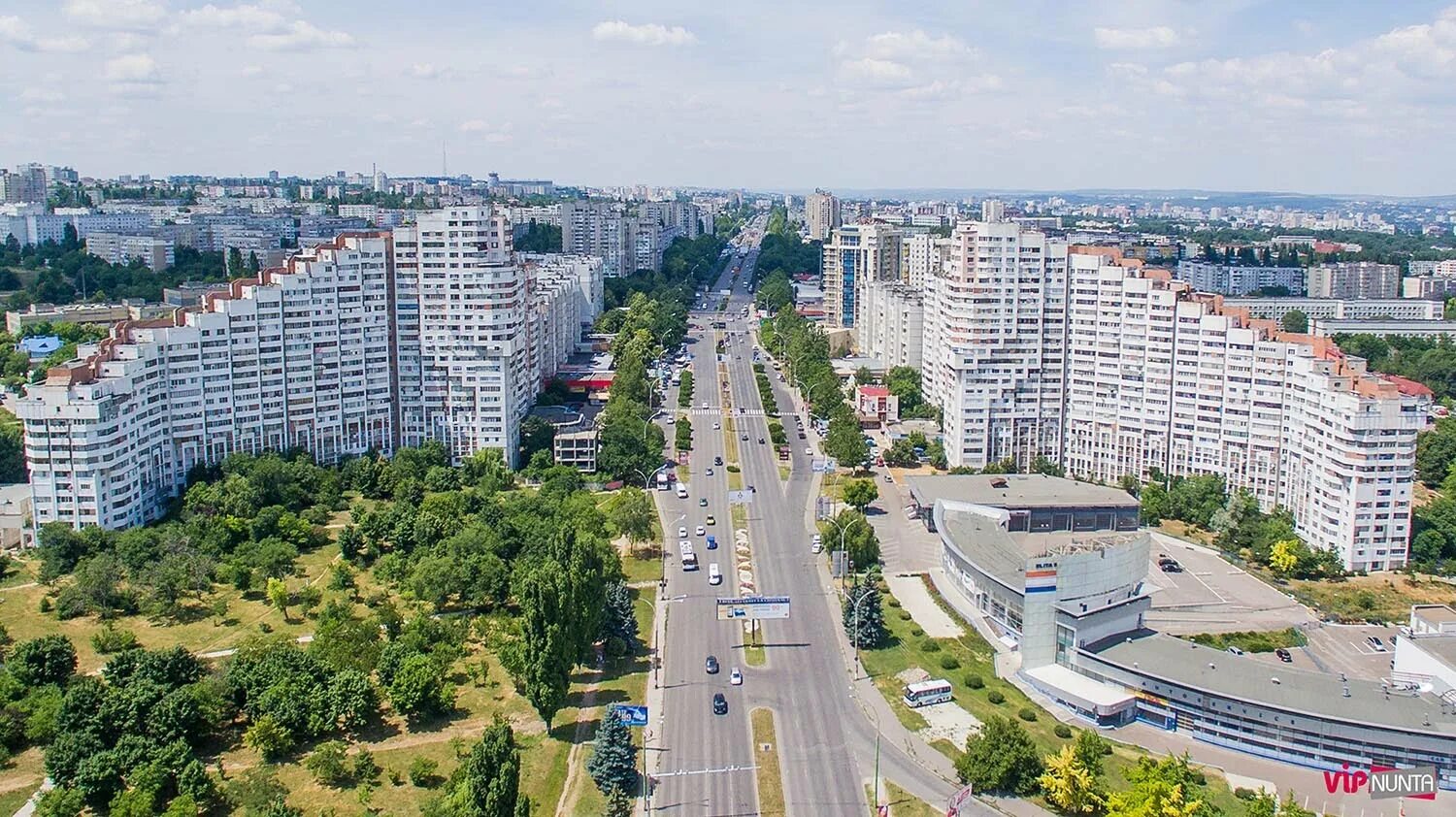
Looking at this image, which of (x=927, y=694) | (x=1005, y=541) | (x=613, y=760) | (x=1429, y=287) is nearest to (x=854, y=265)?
(x=1429, y=287)

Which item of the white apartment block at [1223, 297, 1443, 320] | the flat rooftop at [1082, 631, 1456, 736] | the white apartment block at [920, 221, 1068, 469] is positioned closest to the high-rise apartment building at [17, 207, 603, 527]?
the white apartment block at [920, 221, 1068, 469]

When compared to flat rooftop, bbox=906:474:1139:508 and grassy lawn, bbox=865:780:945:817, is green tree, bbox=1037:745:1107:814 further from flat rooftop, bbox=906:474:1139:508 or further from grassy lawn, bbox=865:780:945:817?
flat rooftop, bbox=906:474:1139:508

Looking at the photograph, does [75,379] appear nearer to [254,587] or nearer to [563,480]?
[254,587]

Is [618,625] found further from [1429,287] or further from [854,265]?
[1429,287]

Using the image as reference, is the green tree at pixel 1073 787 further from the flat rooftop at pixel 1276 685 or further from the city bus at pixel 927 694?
the flat rooftop at pixel 1276 685

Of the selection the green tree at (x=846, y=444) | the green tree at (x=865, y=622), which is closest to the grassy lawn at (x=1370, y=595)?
the green tree at (x=865, y=622)

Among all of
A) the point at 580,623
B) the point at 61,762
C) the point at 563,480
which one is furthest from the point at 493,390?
the point at 61,762

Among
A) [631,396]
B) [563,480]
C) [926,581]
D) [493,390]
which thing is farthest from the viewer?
[631,396]

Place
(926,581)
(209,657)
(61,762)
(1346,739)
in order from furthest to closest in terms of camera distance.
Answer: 1. (926,581)
2. (209,657)
3. (1346,739)
4. (61,762)

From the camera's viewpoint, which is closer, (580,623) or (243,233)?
(580,623)
